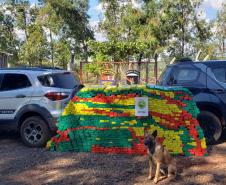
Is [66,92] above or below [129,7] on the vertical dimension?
below

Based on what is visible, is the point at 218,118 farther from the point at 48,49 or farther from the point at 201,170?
the point at 48,49

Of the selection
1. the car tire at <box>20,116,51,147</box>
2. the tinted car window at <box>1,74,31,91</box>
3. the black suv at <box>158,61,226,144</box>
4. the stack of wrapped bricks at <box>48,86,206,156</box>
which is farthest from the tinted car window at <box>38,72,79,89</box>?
the black suv at <box>158,61,226,144</box>

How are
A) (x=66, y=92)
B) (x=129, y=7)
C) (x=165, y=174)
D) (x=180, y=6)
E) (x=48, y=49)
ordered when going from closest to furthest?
(x=165, y=174)
(x=66, y=92)
(x=180, y=6)
(x=129, y=7)
(x=48, y=49)

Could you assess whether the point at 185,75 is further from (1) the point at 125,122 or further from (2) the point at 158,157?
(2) the point at 158,157

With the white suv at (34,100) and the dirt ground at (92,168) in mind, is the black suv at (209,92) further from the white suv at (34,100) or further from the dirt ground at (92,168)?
the white suv at (34,100)

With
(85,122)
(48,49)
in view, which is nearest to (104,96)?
(85,122)

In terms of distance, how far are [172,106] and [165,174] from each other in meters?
1.86

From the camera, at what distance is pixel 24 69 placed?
9.67 m

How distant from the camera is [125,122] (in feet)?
28.2

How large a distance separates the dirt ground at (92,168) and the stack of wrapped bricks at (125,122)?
0.25m

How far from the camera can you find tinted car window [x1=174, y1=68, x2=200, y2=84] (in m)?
9.45

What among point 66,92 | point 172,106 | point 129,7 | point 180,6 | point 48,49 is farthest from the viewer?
point 48,49

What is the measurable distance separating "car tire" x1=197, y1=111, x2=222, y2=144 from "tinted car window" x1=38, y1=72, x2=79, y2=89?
2.81 metres

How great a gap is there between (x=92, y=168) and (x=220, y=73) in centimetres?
354
